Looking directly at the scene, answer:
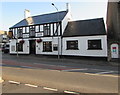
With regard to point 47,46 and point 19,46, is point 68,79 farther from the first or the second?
point 19,46

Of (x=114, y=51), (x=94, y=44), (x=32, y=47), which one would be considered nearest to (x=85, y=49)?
(x=94, y=44)

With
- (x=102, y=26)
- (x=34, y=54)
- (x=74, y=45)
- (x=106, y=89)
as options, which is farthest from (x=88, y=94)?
(x=34, y=54)

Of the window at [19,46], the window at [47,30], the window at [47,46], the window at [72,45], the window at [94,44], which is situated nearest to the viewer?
the window at [94,44]

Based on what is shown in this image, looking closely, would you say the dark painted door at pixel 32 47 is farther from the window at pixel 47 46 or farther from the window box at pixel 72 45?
the window box at pixel 72 45

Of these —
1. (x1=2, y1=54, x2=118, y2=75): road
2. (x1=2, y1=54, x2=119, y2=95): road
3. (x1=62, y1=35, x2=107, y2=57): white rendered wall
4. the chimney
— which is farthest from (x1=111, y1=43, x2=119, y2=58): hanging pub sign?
the chimney

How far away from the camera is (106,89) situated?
513 cm

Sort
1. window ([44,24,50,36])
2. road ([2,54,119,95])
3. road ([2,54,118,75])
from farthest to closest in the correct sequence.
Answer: window ([44,24,50,36]) → road ([2,54,118,75]) → road ([2,54,119,95])

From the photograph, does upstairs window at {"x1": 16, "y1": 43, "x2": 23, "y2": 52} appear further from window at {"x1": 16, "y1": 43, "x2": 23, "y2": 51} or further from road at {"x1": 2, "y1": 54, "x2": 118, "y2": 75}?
road at {"x1": 2, "y1": 54, "x2": 118, "y2": 75}

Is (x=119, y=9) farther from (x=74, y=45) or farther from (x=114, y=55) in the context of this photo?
(x=74, y=45)

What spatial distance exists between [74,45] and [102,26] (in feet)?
18.2

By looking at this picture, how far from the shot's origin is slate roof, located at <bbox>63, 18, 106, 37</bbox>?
18.4 m

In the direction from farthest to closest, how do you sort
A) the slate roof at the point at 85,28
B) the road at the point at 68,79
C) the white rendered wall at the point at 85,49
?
1. the slate roof at the point at 85,28
2. the white rendered wall at the point at 85,49
3. the road at the point at 68,79

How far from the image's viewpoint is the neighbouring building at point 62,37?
58.9ft

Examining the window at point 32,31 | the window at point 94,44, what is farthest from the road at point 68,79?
the window at point 32,31
